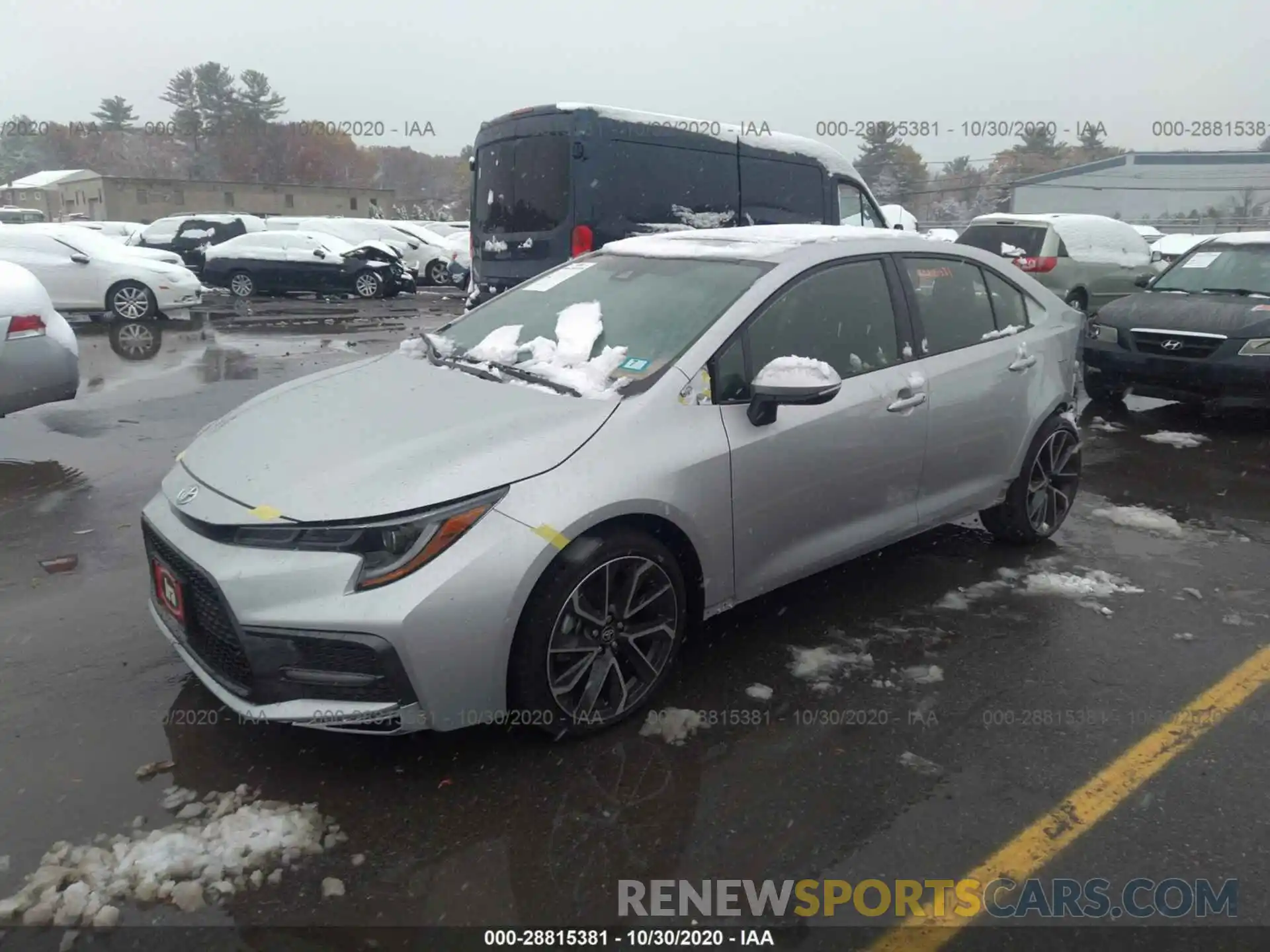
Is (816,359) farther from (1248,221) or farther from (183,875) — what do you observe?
(1248,221)

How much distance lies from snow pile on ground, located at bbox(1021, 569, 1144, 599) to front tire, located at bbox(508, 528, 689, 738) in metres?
2.08

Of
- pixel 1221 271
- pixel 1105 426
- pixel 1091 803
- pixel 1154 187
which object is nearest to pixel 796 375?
pixel 1091 803

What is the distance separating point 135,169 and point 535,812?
4024 inches

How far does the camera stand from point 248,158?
79.9 m

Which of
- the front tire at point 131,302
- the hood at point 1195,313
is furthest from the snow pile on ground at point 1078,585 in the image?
the front tire at point 131,302

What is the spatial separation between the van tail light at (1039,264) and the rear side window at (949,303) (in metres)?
9.11

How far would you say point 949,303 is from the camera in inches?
173

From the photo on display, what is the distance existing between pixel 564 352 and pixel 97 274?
12.1 metres

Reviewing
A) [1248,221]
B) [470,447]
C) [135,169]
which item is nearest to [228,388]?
[470,447]

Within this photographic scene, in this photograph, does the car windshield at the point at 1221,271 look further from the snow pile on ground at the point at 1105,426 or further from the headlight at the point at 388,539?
the headlight at the point at 388,539

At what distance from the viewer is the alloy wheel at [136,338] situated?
36.6 ft

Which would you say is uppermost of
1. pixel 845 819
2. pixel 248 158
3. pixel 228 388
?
pixel 248 158

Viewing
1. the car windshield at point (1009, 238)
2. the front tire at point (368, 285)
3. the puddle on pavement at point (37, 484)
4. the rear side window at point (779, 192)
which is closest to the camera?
the puddle on pavement at point (37, 484)

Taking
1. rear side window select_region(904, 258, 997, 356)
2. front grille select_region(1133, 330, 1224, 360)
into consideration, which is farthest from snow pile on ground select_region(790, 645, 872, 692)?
front grille select_region(1133, 330, 1224, 360)
